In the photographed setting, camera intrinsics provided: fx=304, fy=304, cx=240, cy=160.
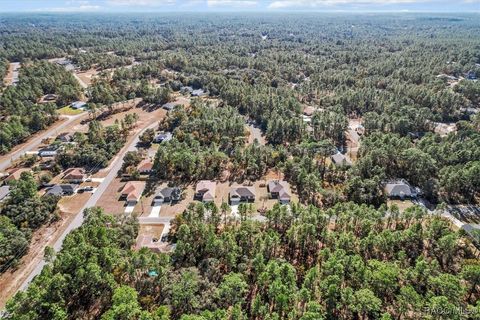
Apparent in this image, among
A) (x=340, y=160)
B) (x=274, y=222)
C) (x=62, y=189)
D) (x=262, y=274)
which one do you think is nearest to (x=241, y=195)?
(x=274, y=222)

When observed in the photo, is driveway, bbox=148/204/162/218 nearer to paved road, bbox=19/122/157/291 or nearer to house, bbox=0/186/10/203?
paved road, bbox=19/122/157/291

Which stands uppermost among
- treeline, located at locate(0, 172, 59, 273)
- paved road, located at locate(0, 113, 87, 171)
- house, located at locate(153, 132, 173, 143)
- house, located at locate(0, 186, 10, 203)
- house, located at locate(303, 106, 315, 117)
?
treeline, located at locate(0, 172, 59, 273)

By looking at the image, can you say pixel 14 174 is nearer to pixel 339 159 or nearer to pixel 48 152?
pixel 48 152

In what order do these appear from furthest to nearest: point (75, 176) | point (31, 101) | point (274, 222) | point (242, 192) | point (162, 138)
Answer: point (31, 101) → point (162, 138) → point (75, 176) → point (242, 192) → point (274, 222)

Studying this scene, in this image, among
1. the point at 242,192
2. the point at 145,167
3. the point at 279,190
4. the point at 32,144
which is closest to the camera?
the point at 242,192

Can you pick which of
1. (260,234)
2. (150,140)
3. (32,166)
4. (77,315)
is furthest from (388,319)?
(32,166)

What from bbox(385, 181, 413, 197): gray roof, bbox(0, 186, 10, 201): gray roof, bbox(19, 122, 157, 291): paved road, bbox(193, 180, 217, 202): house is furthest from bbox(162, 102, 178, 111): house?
bbox(385, 181, 413, 197): gray roof

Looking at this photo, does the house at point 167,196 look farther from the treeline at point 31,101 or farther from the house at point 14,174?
the treeline at point 31,101

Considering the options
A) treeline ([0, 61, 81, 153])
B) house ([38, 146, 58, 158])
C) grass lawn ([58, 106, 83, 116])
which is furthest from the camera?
grass lawn ([58, 106, 83, 116])
